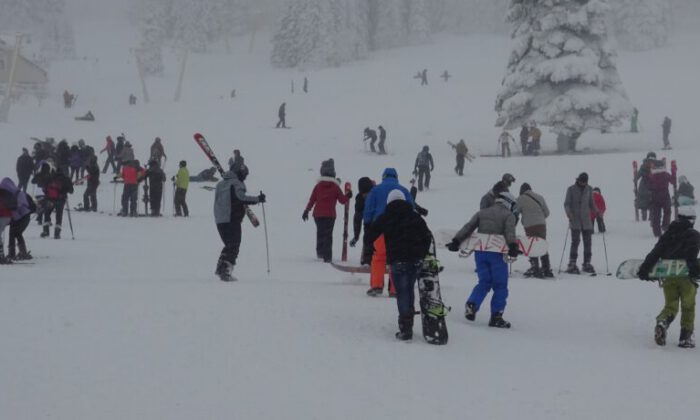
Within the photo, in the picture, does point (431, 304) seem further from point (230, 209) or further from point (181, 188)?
point (181, 188)

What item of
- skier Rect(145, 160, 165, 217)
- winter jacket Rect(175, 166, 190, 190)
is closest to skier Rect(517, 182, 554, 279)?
winter jacket Rect(175, 166, 190, 190)

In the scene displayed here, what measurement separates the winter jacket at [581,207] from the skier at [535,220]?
986mm

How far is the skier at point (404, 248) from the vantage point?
833cm

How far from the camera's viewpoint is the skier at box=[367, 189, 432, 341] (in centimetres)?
833

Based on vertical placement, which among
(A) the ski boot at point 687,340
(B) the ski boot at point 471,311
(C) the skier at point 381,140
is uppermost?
(C) the skier at point 381,140

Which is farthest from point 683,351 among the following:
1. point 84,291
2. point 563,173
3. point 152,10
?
point 152,10

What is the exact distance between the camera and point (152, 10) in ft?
311

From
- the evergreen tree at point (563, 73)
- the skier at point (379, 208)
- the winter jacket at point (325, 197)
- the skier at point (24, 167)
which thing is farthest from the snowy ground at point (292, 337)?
the evergreen tree at point (563, 73)

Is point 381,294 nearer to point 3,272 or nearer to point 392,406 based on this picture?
point 392,406

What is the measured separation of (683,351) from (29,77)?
70520mm

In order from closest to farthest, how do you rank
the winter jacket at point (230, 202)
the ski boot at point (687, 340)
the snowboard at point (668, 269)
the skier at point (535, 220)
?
1. the snowboard at point (668, 269)
2. the ski boot at point (687, 340)
3. the winter jacket at point (230, 202)
4. the skier at point (535, 220)

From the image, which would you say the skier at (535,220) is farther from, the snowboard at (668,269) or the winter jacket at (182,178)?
the winter jacket at (182,178)

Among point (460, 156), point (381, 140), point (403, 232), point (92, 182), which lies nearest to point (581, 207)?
point (403, 232)

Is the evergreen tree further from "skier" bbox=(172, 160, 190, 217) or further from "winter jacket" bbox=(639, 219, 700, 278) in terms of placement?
"winter jacket" bbox=(639, 219, 700, 278)
